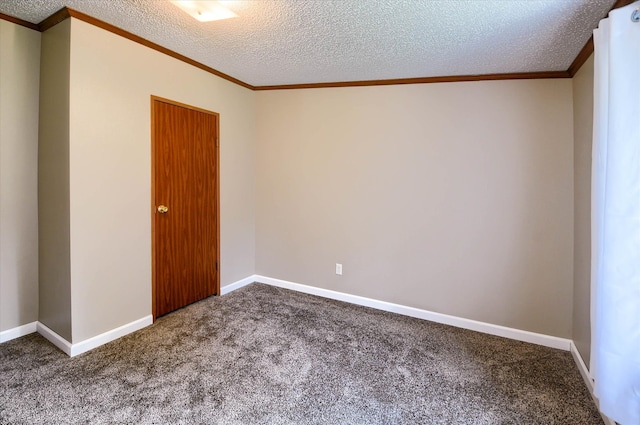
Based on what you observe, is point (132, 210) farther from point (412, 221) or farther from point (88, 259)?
point (412, 221)

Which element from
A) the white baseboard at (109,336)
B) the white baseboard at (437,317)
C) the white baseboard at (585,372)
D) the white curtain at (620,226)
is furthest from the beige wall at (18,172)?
the white baseboard at (585,372)

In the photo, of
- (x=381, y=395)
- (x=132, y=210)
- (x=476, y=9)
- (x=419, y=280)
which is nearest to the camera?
(x=476, y=9)

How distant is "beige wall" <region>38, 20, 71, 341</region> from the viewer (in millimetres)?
2326

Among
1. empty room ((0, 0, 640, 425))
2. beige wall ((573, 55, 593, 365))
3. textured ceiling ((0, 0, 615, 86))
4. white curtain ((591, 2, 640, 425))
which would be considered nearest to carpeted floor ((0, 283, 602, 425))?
empty room ((0, 0, 640, 425))

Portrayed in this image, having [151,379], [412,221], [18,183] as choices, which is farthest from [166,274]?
[412,221]

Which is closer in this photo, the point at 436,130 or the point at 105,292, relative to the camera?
the point at 105,292

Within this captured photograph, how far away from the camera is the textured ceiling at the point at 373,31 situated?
192cm

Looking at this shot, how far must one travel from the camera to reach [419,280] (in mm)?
3229

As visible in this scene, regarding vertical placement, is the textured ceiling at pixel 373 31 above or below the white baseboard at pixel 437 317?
above

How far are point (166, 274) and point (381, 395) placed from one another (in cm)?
213

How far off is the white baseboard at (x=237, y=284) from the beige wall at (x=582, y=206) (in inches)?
125

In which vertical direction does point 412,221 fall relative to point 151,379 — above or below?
above

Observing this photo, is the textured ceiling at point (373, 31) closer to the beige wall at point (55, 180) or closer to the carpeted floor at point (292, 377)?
the beige wall at point (55, 180)

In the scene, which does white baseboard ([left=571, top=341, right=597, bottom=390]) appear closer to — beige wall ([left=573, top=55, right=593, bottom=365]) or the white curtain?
beige wall ([left=573, top=55, right=593, bottom=365])
